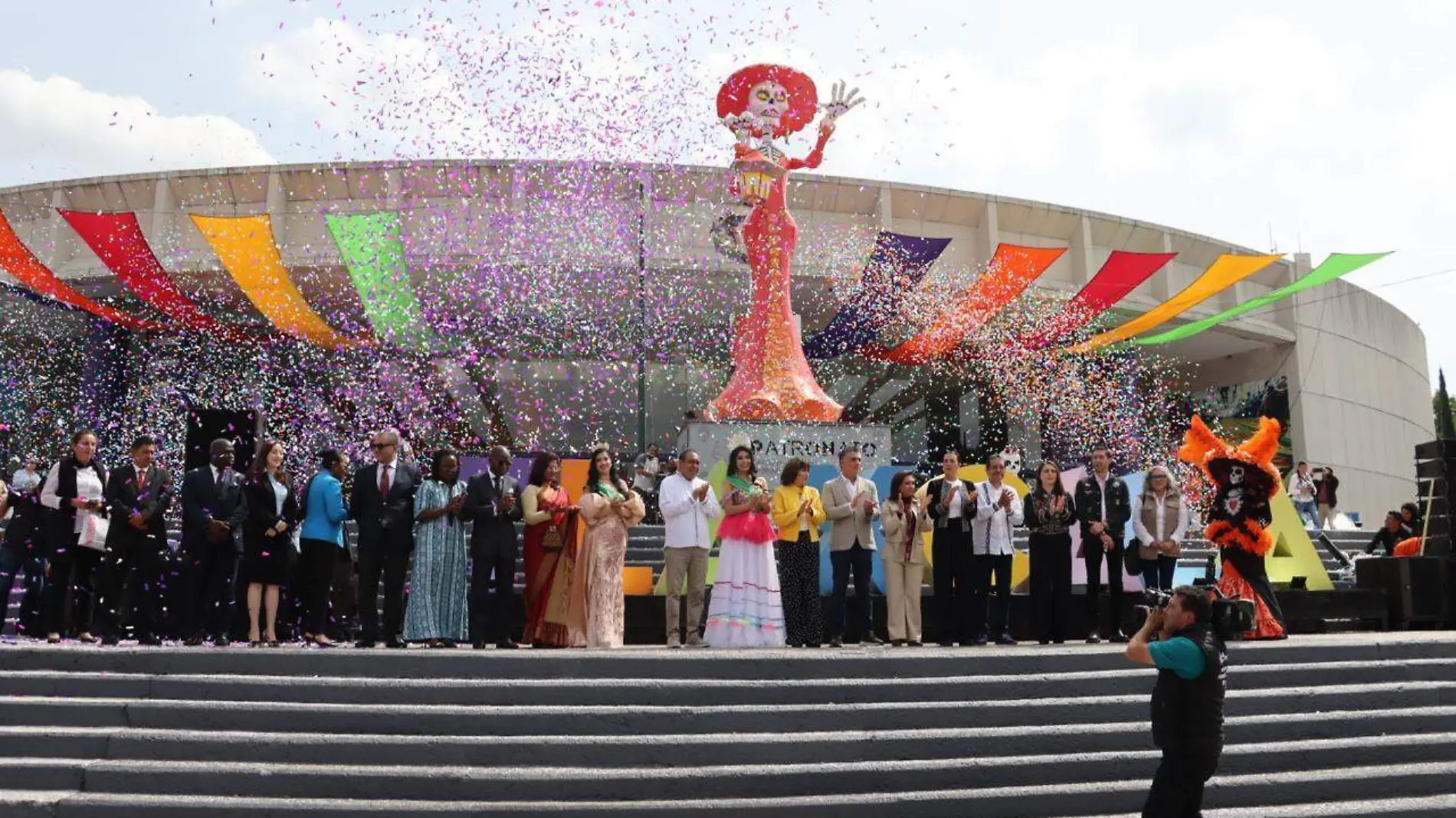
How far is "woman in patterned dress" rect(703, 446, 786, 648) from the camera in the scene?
7.40 meters

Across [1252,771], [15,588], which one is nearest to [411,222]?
[15,588]

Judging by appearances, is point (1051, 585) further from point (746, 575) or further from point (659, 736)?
point (659, 736)

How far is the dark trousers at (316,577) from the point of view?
7012 mm

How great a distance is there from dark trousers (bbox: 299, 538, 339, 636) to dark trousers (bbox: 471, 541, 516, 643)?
88cm

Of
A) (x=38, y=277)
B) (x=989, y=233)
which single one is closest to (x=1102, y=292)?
(x=989, y=233)

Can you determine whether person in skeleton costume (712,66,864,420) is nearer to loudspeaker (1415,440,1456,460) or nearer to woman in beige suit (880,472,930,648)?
woman in beige suit (880,472,930,648)

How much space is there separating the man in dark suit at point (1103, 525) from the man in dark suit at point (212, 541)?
18.1 feet

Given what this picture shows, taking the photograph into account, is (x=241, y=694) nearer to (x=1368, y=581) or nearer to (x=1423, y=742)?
(x=1423, y=742)

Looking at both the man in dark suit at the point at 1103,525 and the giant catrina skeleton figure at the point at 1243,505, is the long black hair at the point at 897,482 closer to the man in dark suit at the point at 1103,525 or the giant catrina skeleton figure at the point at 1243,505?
the man in dark suit at the point at 1103,525

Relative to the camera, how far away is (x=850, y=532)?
304 inches

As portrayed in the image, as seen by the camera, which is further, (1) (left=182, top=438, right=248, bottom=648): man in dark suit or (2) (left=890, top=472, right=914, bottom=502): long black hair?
(2) (left=890, top=472, right=914, bottom=502): long black hair

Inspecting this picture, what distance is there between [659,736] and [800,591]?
259 centimetres

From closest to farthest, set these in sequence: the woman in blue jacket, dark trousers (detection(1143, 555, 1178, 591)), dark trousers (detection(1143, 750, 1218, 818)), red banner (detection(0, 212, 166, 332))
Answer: dark trousers (detection(1143, 750, 1218, 818)) → the woman in blue jacket → dark trousers (detection(1143, 555, 1178, 591)) → red banner (detection(0, 212, 166, 332))

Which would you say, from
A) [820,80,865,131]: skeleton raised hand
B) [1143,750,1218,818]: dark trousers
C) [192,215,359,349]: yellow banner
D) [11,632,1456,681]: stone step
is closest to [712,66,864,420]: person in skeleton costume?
[820,80,865,131]: skeleton raised hand
